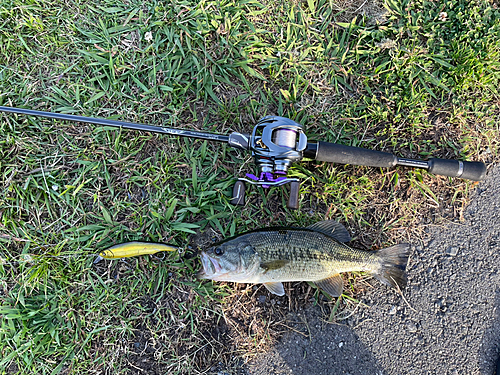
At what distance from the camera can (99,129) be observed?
335cm

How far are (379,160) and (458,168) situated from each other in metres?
0.87

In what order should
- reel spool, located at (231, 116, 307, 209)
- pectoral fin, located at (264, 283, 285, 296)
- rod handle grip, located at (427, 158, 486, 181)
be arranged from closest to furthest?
reel spool, located at (231, 116, 307, 209)
pectoral fin, located at (264, 283, 285, 296)
rod handle grip, located at (427, 158, 486, 181)

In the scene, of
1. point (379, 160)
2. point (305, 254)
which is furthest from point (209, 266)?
point (379, 160)

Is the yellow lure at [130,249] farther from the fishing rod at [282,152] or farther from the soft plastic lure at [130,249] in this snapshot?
the fishing rod at [282,152]

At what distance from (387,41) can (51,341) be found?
501cm

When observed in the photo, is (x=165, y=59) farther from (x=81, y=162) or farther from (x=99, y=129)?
(x=81, y=162)

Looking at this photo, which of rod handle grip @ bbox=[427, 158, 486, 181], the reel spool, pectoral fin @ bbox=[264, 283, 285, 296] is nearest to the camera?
the reel spool

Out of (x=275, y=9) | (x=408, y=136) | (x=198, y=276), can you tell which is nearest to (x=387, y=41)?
(x=408, y=136)

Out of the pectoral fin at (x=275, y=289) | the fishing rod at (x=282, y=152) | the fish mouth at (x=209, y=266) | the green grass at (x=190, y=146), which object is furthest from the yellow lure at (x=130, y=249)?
the pectoral fin at (x=275, y=289)

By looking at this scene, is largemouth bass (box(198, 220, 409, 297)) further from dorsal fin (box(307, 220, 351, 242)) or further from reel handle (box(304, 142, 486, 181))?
reel handle (box(304, 142, 486, 181))

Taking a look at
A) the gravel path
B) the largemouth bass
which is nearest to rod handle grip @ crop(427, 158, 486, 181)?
the gravel path

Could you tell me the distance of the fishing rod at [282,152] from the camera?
287 cm

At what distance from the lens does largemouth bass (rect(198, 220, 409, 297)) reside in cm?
286

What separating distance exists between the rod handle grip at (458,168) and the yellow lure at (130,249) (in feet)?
9.77
